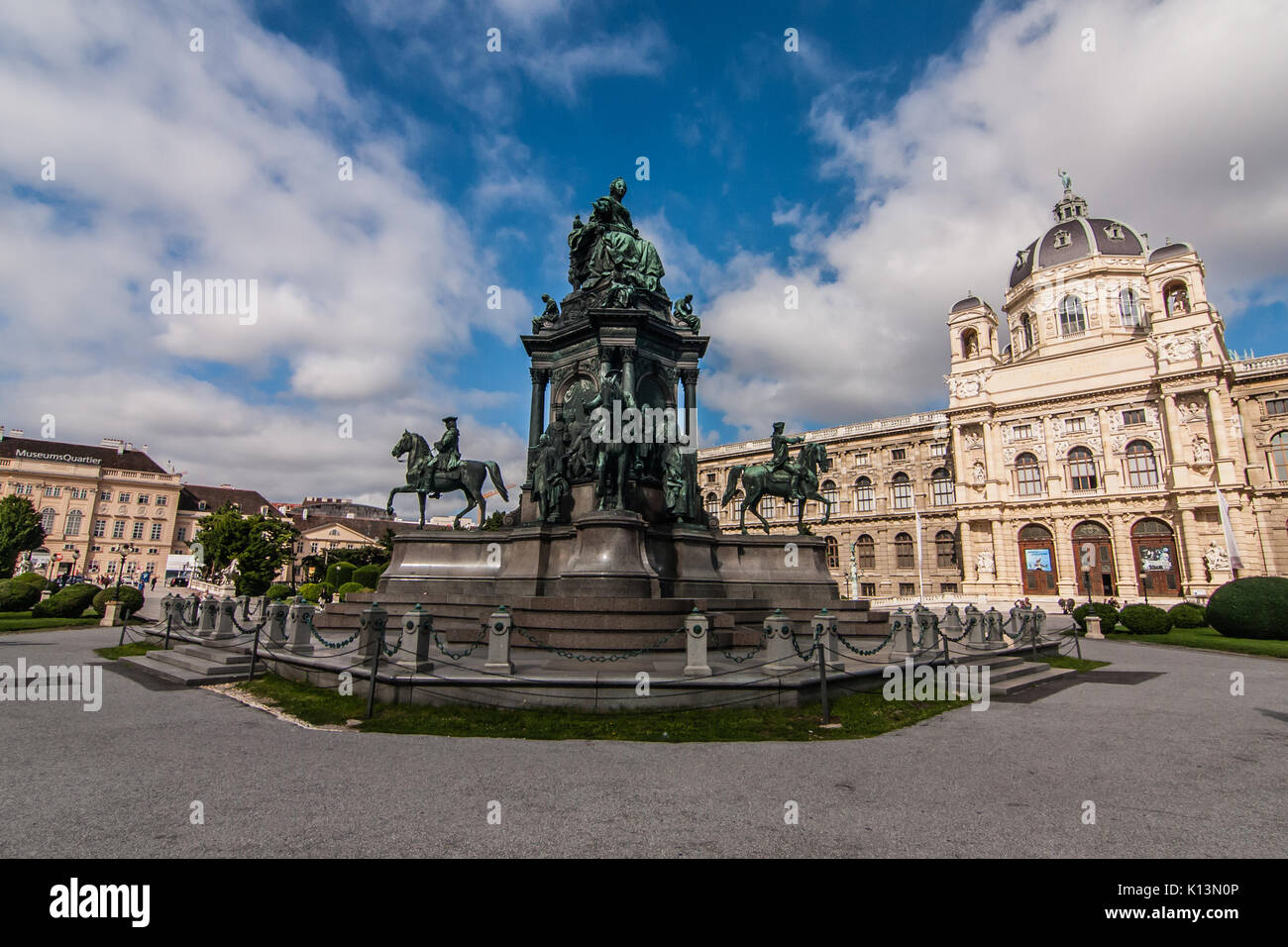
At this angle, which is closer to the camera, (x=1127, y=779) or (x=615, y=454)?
(x=1127, y=779)

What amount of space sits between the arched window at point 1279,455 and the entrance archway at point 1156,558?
9.88m

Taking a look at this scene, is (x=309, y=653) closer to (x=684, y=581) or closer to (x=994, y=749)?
(x=684, y=581)

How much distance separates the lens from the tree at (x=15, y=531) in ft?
177

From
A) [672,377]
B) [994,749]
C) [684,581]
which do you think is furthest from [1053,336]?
[994,749]

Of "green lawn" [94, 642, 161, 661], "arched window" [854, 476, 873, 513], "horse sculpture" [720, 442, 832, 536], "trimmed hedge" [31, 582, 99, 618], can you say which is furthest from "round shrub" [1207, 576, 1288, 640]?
"trimmed hedge" [31, 582, 99, 618]

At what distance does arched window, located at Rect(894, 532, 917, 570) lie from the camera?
220 ft

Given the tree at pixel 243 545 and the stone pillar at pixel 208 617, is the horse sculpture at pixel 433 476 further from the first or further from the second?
the tree at pixel 243 545

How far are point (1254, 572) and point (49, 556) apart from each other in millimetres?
126164

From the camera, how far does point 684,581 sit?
1598 cm

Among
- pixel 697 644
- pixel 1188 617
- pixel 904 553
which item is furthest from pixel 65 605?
pixel 904 553

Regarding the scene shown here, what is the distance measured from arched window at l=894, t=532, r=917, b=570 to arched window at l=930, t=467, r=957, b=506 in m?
5.09

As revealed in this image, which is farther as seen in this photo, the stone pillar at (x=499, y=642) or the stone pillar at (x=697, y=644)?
the stone pillar at (x=499, y=642)

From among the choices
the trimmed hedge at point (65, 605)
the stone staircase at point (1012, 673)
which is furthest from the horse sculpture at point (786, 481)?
the trimmed hedge at point (65, 605)

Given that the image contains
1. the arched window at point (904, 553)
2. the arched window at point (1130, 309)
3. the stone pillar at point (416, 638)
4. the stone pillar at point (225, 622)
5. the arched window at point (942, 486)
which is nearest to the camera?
the stone pillar at point (416, 638)
